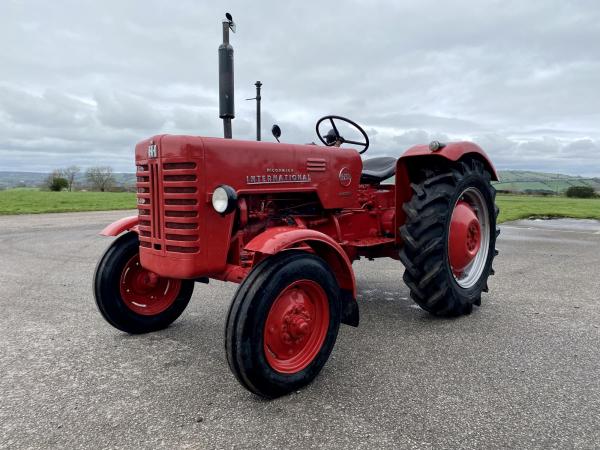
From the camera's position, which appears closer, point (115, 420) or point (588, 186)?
point (115, 420)

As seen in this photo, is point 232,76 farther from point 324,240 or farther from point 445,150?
point 445,150

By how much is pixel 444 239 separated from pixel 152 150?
7.67 feet

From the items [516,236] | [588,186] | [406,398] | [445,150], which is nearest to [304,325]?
[406,398]

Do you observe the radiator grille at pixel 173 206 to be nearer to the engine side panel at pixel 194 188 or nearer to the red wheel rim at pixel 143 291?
the engine side panel at pixel 194 188

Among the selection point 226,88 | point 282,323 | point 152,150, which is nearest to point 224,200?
point 152,150

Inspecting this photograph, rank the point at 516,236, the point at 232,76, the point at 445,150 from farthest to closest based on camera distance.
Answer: the point at 516,236 < the point at 445,150 < the point at 232,76

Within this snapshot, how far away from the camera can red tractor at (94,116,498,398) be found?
2541 millimetres

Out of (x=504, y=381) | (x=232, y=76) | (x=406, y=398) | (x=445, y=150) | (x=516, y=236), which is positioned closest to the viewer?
(x=406, y=398)

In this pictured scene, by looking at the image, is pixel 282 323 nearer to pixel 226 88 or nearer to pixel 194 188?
pixel 194 188

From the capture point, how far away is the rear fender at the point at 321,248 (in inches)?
99.2

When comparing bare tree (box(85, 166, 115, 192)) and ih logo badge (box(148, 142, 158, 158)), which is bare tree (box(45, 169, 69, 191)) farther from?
ih logo badge (box(148, 142, 158, 158))

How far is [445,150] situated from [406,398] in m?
2.14

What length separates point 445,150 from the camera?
3.78m

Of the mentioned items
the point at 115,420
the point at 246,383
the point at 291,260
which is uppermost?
the point at 291,260
